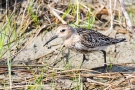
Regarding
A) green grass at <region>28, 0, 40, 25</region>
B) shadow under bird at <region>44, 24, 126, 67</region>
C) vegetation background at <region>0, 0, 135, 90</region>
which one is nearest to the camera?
vegetation background at <region>0, 0, 135, 90</region>

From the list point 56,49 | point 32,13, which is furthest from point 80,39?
point 32,13

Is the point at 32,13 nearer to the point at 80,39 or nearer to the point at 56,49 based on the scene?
the point at 56,49

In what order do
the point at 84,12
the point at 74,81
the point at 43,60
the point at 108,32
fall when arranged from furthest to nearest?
the point at 84,12
the point at 108,32
the point at 43,60
the point at 74,81

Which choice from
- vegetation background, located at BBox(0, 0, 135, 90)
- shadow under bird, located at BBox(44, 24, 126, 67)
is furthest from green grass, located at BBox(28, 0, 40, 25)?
shadow under bird, located at BBox(44, 24, 126, 67)

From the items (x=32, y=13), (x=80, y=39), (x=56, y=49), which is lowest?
(x=56, y=49)

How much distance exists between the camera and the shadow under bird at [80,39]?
5.29 metres

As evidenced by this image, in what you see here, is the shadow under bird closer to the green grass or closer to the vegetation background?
the vegetation background

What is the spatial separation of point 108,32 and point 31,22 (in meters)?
1.26

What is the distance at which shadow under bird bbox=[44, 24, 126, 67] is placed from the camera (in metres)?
5.29

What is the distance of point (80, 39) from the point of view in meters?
Answer: 5.31

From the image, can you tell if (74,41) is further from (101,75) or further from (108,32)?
(108,32)

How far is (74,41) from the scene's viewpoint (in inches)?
209

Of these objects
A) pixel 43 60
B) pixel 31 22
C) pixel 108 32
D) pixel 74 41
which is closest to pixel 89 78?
pixel 74 41

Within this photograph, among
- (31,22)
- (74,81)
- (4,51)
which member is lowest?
(74,81)
